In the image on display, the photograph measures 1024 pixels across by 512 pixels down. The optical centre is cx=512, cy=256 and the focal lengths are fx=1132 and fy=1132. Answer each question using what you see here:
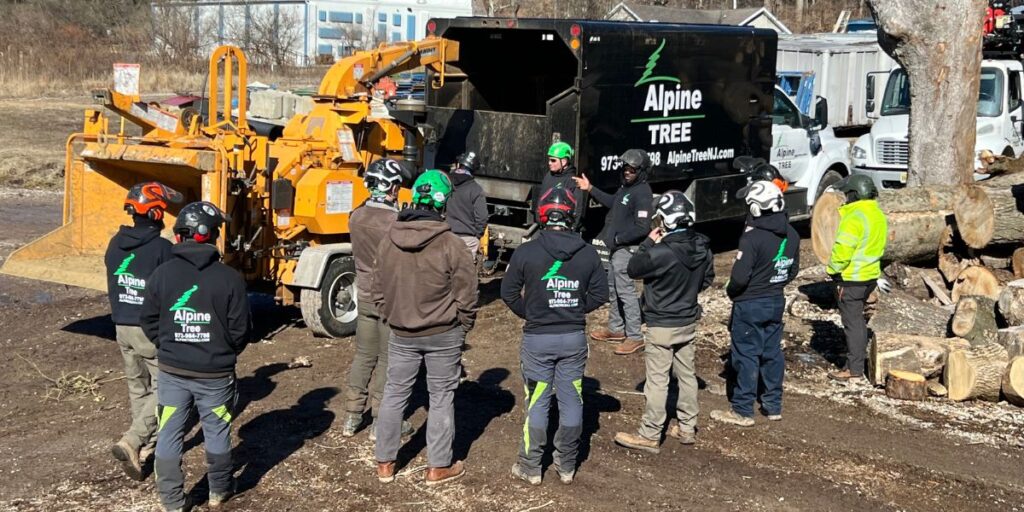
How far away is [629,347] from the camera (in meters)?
10.2

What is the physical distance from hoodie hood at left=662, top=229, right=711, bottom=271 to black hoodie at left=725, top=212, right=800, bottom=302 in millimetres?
707

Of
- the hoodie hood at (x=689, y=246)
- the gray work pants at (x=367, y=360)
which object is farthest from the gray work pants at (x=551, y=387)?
the gray work pants at (x=367, y=360)

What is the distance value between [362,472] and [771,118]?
900cm

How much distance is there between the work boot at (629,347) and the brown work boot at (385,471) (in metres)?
3.59

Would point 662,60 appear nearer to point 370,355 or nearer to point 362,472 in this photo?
point 370,355

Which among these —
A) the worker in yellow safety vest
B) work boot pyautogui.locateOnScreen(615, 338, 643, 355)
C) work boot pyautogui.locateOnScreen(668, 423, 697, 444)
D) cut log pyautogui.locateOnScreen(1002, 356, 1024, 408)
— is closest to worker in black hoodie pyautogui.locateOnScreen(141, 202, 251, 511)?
work boot pyautogui.locateOnScreen(668, 423, 697, 444)

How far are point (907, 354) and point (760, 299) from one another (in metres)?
1.75

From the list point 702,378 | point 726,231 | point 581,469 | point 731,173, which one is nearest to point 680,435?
point 581,469

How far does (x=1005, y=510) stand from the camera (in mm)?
6777

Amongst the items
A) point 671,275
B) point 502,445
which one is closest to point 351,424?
point 502,445

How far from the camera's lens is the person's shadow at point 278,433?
24.0ft

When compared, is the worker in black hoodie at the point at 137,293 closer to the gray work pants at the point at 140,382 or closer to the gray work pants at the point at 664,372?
the gray work pants at the point at 140,382

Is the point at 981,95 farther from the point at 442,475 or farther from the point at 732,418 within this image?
the point at 442,475

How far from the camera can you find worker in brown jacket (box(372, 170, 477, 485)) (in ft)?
22.0
